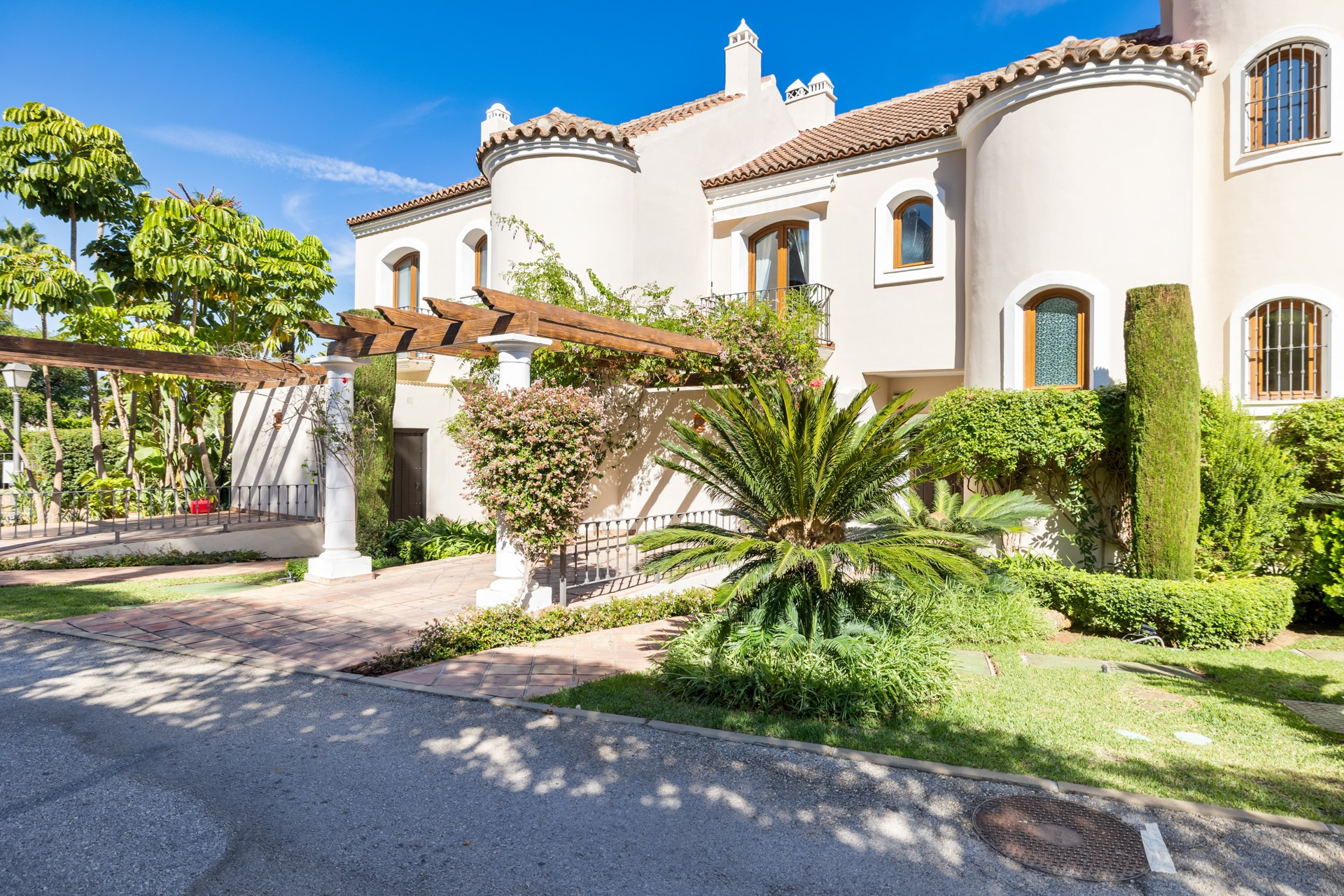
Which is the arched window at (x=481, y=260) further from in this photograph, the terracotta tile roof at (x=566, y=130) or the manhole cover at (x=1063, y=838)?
the manhole cover at (x=1063, y=838)

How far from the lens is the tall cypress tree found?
29.4 ft

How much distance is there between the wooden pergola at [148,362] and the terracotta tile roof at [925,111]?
30.2 ft

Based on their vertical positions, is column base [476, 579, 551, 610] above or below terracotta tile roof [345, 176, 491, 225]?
below

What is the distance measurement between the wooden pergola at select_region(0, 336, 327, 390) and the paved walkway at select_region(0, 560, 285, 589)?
10.1 ft

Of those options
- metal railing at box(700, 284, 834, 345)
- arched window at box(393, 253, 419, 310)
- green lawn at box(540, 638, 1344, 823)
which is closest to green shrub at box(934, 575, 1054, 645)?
green lawn at box(540, 638, 1344, 823)

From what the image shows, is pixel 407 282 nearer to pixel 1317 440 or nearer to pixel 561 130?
pixel 561 130

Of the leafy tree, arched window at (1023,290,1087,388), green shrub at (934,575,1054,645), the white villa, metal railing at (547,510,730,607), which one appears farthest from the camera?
the leafy tree

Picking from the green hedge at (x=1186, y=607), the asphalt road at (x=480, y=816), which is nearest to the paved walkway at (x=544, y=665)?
the asphalt road at (x=480, y=816)

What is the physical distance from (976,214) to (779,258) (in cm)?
427

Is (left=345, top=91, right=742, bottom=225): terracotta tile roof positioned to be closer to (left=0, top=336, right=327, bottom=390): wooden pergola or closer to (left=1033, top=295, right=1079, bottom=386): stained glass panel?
(left=0, top=336, right=327, bottom=390): wooden pergola

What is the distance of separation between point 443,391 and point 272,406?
4.26 meters

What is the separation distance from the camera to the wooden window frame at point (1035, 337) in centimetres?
1118

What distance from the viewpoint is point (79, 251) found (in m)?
16.2

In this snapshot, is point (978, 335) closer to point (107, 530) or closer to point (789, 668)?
point (789, 668)
